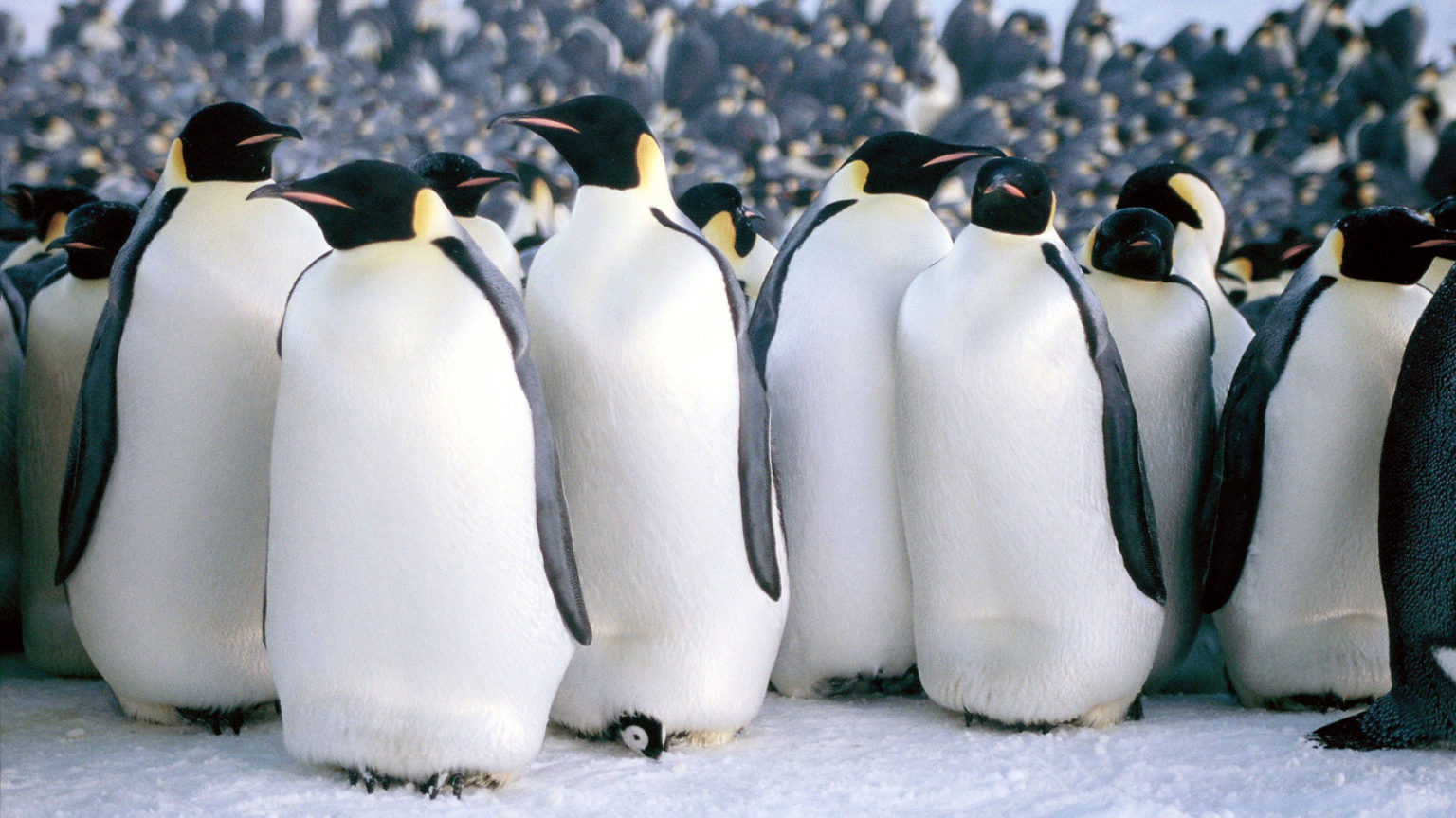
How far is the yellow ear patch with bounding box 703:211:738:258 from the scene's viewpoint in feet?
11.0

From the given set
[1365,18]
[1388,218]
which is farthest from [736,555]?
[1365,18]

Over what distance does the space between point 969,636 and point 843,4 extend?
14.0 metres

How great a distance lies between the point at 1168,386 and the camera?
253cm

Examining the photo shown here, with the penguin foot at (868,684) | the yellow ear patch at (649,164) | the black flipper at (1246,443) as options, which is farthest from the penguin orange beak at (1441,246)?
the yellow ear patch at (649,164)

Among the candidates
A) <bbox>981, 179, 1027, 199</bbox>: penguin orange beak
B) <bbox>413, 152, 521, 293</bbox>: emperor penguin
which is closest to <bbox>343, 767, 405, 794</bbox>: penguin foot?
<bbox>413, 152, 521, 293</bbox>: emperor penguin

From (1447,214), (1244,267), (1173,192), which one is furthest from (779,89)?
(1447,214)

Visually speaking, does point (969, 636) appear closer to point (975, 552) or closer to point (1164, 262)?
point (975, 552)

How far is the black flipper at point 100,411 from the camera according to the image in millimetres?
2141

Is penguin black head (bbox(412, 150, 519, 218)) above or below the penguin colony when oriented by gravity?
above

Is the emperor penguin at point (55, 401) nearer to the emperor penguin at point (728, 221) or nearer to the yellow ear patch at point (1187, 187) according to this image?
the emperor penguin at point (728, 221)

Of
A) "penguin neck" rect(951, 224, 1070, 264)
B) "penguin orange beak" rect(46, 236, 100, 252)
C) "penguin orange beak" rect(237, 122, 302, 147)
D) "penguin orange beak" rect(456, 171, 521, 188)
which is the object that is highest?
"penguin orange beak" rect(456, 171, 521, 188)

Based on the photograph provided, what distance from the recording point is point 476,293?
1.86m

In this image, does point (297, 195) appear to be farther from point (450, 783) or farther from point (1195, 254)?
point (1195, 254)

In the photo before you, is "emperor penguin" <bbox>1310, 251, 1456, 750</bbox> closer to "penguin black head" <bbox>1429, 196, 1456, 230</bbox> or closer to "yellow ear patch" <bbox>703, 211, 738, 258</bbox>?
"penguin black head" <bbox>1429, 196, 1456, 230</bbox>
